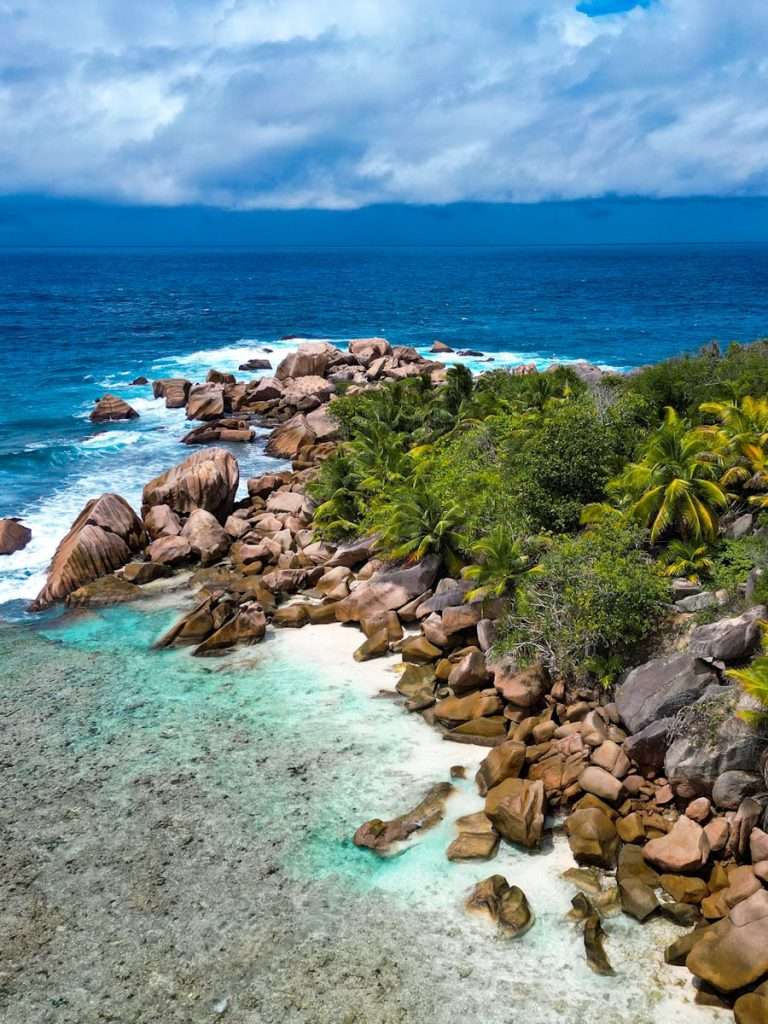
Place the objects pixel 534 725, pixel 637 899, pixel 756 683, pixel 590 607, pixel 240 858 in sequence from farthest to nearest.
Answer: pixel 590 607 < pixel 534 725 < pixel 240 858 < pixel 756 683 < pixel 637 899

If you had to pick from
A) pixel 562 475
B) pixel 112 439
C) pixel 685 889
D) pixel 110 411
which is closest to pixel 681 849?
pixel 685 889

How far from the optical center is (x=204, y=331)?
3487 inches

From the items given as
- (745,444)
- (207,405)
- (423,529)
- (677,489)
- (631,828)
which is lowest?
(631,828)

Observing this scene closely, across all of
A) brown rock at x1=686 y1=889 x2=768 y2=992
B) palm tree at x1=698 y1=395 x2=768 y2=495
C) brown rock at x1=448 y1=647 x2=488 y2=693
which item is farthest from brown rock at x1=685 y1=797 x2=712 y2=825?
palm tree at x1=698 y1=395 x2=768 y2=495

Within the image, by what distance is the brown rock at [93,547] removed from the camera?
27047mm

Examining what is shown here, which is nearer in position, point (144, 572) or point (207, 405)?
point (144, 572)

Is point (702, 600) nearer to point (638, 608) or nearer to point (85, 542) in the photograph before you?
point (638, 608)

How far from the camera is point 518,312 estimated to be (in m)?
108

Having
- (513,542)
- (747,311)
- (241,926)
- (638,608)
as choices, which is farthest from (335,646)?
(747,311)

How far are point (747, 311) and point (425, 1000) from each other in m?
110

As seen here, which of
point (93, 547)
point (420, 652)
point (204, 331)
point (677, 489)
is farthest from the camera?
point (204, 331)

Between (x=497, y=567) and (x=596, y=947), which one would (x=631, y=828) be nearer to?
(x=596, y=947)

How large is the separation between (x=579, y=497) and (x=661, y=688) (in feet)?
26.0

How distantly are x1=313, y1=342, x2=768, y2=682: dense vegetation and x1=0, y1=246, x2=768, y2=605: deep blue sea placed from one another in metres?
12.6
